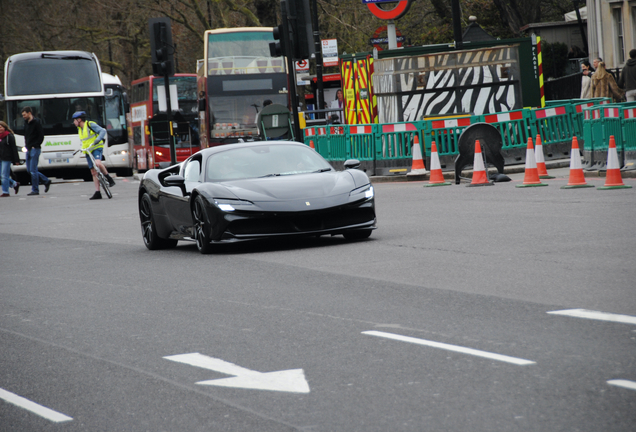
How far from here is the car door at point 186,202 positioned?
37.0 feet

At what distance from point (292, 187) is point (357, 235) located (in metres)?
1.20

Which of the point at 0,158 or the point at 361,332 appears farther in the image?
the point at 0,158

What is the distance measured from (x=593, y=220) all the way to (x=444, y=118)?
9.98 meters

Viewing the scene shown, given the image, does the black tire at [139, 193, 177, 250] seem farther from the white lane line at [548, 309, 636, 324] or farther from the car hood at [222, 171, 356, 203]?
the white lane line at [548, 309, 636, 324]

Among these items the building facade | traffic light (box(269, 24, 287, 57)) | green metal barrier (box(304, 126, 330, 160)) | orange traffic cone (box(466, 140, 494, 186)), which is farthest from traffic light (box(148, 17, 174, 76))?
the building facade

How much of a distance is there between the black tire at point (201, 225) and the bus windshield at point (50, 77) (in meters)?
23.7

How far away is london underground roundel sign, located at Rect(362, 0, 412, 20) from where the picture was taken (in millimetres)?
25391

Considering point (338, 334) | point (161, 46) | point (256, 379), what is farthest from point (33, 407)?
point (161, 46)

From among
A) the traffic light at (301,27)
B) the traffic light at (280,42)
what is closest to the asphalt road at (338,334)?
the traffic light at (301,27)

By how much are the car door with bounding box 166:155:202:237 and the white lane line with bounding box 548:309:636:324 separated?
5.67 meters

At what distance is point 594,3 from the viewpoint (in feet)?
124

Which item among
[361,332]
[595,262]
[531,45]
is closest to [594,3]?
[531,45]

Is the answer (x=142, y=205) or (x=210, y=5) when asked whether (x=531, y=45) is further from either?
(x=210, y=5)

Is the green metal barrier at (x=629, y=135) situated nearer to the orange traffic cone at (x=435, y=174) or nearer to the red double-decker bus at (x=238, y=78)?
the orange traffic cone at (x=435, y=174)
